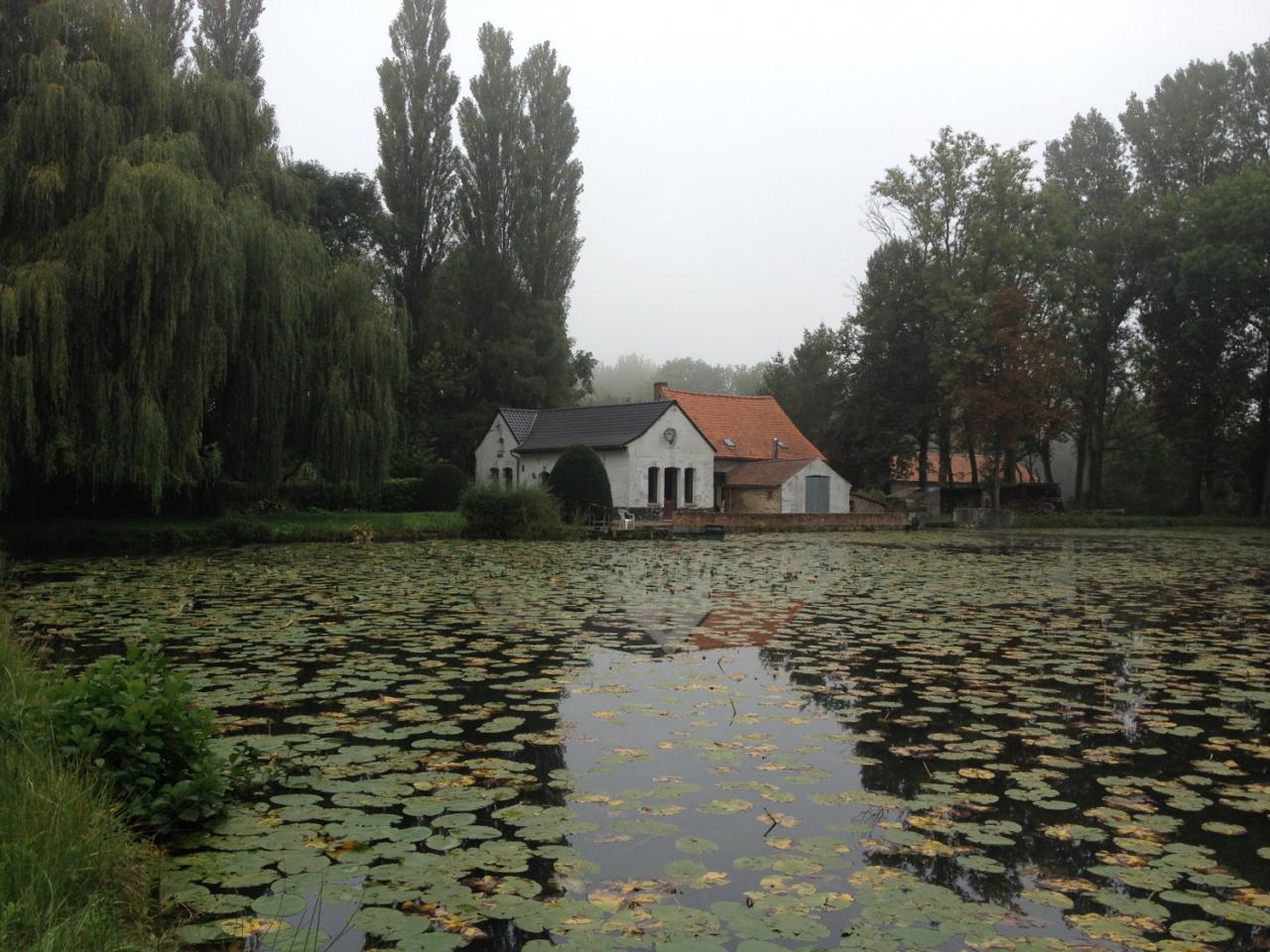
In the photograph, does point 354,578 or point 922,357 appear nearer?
point 354,578

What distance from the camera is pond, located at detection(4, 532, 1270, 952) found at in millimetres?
3576

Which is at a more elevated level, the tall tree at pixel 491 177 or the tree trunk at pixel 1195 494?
the tall tree at pixel 491 177

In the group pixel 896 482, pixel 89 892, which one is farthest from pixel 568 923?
pixel 896 482

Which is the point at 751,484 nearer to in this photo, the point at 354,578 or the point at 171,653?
the point at 354,578

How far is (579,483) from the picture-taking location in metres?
31.2

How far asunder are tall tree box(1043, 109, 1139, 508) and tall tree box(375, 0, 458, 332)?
2490 cm

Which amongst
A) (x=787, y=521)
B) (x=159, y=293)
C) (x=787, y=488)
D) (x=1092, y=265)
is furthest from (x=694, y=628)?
(x=1092, y=265)

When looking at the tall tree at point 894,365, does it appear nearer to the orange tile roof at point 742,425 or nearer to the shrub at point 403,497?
the orange tile roof at point 742,425

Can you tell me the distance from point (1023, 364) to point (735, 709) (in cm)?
→ 3700

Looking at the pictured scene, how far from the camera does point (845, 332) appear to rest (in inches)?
1914

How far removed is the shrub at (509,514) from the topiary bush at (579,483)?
182 inches

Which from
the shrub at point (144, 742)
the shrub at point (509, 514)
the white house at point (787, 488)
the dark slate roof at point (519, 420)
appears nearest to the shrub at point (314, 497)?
the shrub at point (509, 514)

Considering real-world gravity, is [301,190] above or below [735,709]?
above

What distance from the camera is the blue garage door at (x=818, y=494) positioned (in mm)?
39719
